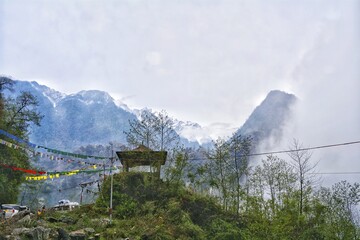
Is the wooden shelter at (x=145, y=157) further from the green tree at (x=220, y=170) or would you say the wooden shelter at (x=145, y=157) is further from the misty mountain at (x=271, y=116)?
the misty mountain at (x=271, y=116)

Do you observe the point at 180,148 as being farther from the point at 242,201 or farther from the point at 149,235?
the point at 149,235

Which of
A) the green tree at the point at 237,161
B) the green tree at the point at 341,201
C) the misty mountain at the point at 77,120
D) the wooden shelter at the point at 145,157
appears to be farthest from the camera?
the misty mountain at the point at 77,120

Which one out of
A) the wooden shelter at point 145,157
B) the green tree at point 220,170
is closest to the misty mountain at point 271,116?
the green tree at point 220,170

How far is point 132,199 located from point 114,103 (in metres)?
121

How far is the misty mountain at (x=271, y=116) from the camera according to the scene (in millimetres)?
94113

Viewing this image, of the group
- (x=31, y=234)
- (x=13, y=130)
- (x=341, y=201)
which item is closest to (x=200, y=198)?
(x=341, y=201)

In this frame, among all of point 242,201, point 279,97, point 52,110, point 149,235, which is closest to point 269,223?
point 149,235

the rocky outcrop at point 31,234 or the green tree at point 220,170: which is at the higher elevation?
the green tree at point 220,170

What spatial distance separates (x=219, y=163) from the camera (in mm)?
24484

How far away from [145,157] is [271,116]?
91.6m

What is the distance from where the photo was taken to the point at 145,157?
23.2 meters

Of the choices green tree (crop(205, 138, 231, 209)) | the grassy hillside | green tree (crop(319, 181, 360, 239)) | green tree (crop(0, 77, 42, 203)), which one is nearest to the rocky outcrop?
the grassy hillside

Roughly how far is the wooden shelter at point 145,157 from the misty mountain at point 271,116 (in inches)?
2695

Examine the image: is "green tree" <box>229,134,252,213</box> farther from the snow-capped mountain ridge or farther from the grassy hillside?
the snow-capped mountain ridge
